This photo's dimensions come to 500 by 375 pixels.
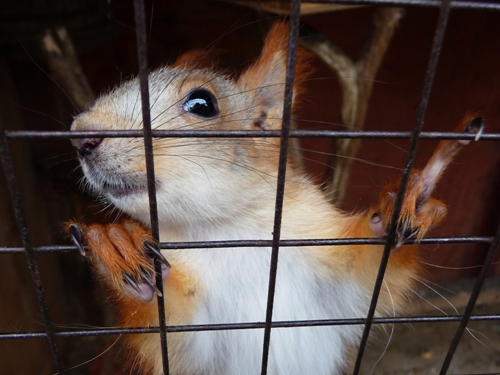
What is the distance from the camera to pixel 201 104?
1.01 metres

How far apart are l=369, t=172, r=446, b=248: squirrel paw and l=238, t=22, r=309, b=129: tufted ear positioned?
17.4 inches

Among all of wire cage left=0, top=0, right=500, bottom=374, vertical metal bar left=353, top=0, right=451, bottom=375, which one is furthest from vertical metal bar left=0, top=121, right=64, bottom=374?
vertical metal bar left=353, top=0, right=451, bottom=375

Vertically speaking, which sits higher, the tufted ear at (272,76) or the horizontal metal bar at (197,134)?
the tufted ear at (272,76)

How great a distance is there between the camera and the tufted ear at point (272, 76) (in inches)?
45.9

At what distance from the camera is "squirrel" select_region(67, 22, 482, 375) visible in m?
0.82

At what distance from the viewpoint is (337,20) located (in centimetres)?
169

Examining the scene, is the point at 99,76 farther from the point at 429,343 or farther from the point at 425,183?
the point at 429,343

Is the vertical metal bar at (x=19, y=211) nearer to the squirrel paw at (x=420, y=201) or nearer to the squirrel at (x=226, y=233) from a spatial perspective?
the squirrel at (x=226, y=233)

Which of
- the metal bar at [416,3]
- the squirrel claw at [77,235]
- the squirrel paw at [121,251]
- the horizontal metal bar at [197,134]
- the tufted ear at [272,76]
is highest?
the metal bar at [416,3]

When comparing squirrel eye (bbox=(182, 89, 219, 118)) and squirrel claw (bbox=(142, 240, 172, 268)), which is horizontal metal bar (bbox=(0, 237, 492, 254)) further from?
squirrel eye (bbox=(182, 89, 219, 118))

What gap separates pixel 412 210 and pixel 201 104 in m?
0.49

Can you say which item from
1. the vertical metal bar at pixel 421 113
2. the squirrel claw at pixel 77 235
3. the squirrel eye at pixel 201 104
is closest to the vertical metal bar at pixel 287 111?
the vertical metal bar at pixel 421 113

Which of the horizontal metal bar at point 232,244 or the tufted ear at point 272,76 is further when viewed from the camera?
the tufted ear at point 272,76

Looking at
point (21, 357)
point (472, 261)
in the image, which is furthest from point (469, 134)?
point (472, 261)
